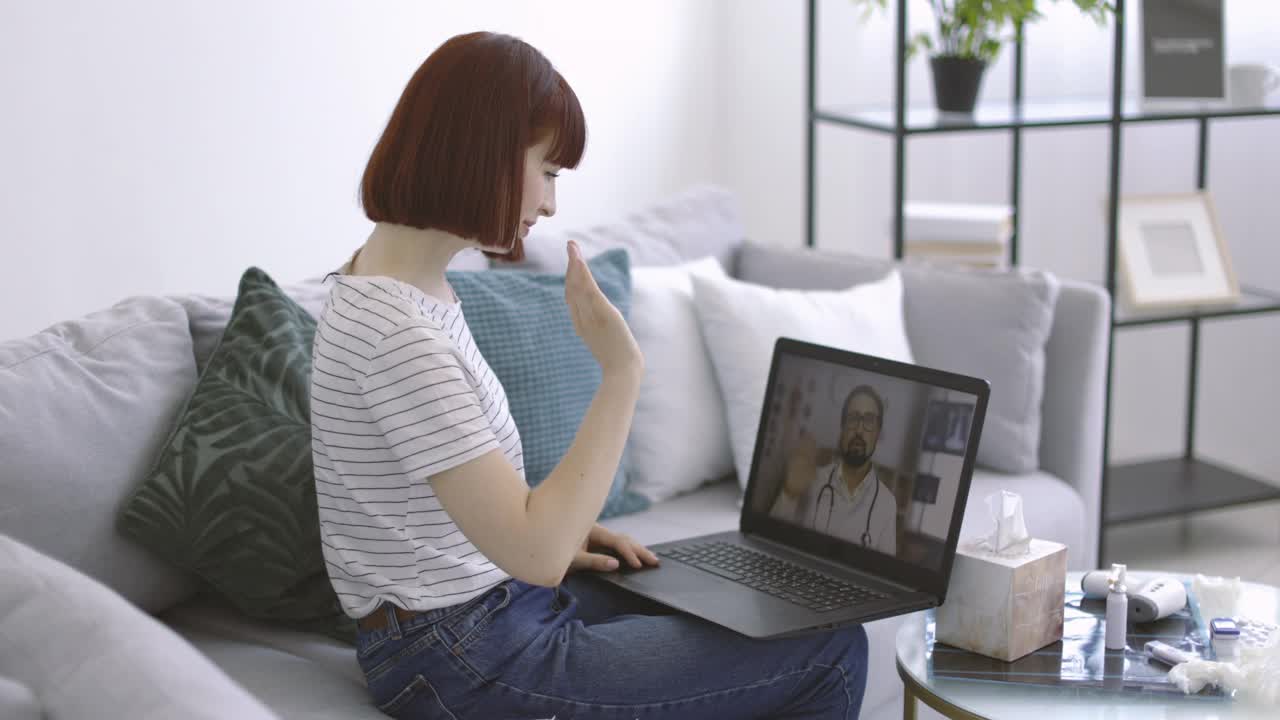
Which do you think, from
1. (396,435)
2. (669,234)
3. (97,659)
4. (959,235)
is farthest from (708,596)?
(959,235)

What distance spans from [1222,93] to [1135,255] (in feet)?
1.23

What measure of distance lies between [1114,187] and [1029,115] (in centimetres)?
23

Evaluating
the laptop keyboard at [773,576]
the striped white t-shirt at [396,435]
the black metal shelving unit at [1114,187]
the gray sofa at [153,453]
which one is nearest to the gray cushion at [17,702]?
the gray sofa at [153,453]

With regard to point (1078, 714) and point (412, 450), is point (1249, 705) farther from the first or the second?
point (412, 450)

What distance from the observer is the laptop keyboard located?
1.42 metres

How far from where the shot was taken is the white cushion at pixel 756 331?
214cm

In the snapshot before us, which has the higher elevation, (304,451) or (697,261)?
(697,261)

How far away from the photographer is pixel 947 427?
147 centimetres

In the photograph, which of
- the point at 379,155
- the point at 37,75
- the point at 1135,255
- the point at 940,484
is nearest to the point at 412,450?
the point at 379,155

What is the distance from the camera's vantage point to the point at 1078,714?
50.4 inches

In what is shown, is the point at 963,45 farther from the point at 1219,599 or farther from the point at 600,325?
the point at 600,325

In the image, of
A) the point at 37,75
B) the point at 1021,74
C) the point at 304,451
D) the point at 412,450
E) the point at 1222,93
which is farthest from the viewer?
the point at 1021,74

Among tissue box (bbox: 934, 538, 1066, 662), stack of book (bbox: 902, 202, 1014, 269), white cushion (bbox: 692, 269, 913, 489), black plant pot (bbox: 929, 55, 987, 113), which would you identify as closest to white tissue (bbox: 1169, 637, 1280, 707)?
tissue box (bbox: 934, 538, 1066, 662)

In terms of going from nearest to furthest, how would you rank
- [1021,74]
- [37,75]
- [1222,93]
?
[37,75] → [1222,93] → [1021,74]
